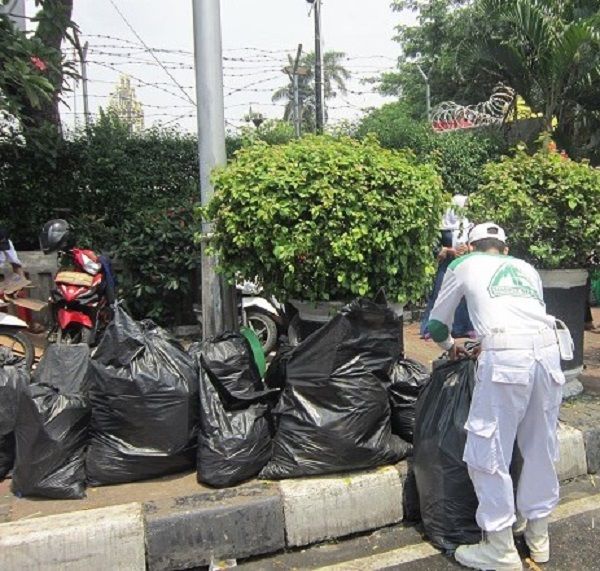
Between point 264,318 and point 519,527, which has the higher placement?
point 264,318

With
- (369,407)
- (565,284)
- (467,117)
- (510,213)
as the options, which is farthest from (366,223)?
(467,117)

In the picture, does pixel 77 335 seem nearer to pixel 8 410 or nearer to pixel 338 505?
pixel 8 410

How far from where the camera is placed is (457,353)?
326cm

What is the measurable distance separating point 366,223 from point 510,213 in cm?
128

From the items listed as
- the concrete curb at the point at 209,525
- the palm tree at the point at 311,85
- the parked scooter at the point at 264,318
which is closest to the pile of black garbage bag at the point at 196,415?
the concrete curb at the point at 209,525

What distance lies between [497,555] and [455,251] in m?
3.19

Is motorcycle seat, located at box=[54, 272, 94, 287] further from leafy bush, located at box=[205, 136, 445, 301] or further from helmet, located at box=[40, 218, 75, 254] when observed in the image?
leafy bush, located at box=[205, 136, 445, 301]

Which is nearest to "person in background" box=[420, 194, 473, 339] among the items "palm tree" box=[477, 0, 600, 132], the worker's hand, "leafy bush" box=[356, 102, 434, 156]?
the worker's hand

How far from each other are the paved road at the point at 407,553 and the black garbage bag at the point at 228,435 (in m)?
0.43

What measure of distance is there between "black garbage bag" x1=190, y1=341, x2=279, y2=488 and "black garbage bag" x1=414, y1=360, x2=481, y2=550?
812 millimetres

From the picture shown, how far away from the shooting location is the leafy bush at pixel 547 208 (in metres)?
4.36

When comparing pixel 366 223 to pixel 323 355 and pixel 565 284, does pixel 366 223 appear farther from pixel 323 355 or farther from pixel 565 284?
pixel 565 284

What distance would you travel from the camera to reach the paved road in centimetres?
301

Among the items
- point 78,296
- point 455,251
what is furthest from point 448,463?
point 78,296
